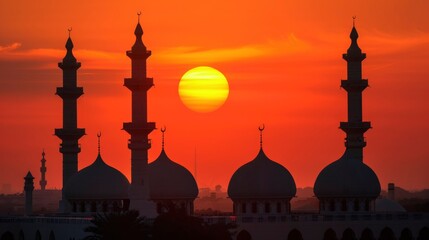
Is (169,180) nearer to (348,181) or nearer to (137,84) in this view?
(137,84)

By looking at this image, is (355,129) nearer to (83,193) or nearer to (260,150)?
(260,150)

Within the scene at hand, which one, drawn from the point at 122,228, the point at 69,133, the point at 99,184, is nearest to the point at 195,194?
the point at 99,184

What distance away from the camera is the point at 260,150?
9138cm

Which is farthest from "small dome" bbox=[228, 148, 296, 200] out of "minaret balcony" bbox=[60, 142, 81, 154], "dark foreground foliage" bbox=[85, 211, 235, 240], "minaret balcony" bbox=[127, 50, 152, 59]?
"dark foreground foliage" bbox=[85, 211, 235, 240]

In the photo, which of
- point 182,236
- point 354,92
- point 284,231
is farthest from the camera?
point 354,92

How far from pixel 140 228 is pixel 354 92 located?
34526 millimetres

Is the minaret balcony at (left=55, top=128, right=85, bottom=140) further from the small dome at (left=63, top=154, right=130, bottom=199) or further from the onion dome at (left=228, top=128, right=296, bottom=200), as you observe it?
the onion dome at (left=228, top=128, right=296, bottom=200)

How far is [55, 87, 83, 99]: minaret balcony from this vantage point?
9888 centimetres

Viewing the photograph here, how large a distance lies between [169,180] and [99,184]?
16.7 feet

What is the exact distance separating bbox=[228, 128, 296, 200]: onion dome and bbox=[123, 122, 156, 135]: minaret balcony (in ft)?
30.0

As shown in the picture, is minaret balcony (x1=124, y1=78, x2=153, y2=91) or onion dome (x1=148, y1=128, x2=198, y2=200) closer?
minaret balcony (x1=124, y1=78, x2=153, y2=91)

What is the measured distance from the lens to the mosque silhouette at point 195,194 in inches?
3381

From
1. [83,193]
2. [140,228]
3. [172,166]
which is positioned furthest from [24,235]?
[140,228]

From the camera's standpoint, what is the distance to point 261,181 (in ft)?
297
